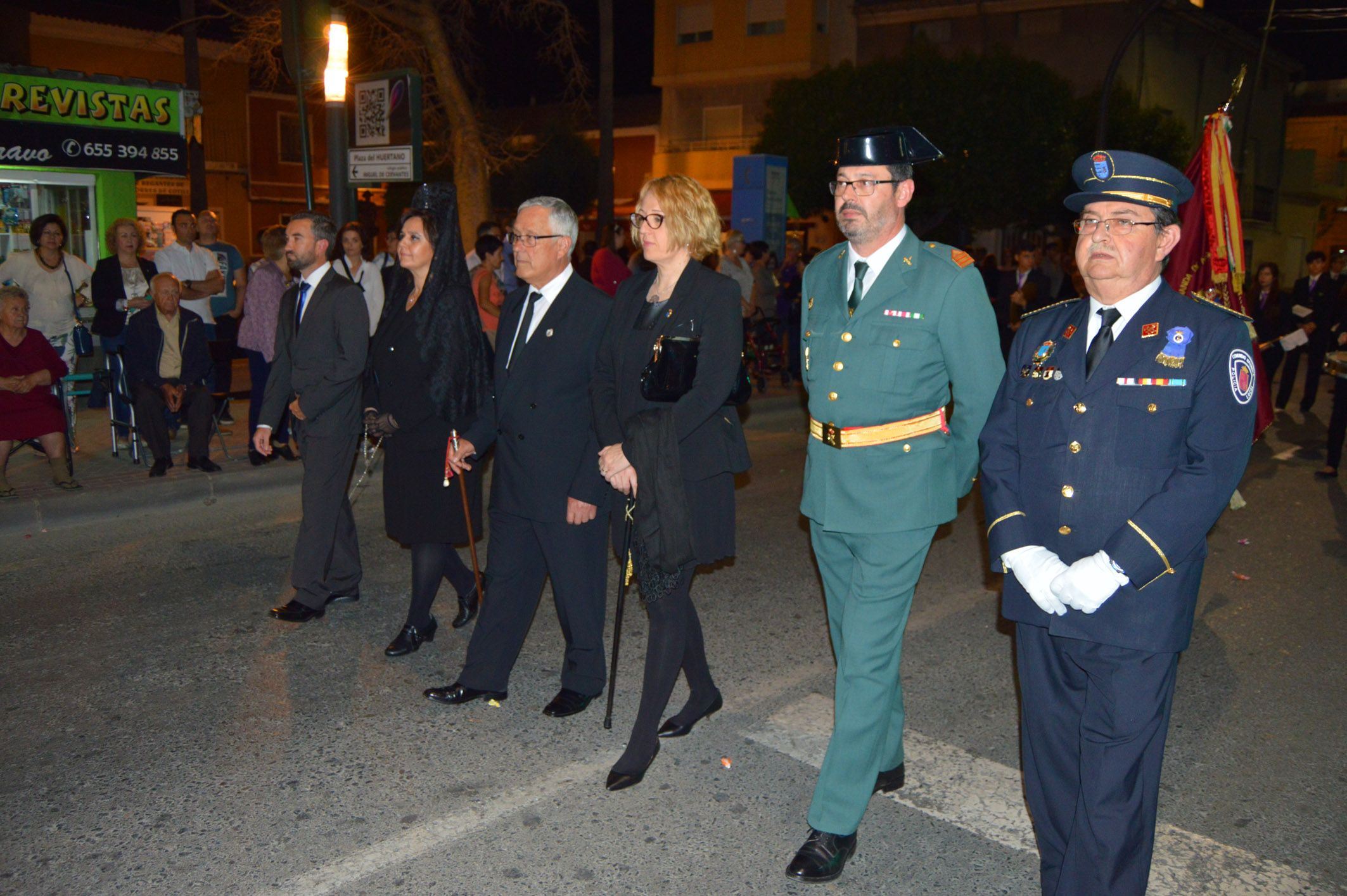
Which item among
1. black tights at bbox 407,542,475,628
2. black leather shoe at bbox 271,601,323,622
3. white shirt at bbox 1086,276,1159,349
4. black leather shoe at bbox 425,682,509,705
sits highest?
white shirt at bbox 1086,276,1159,349

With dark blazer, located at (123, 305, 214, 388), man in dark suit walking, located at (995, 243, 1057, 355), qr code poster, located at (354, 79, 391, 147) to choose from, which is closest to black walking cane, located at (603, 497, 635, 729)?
dark blazer, located at (123, 305, 214, 388)

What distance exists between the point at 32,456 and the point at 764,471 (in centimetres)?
640

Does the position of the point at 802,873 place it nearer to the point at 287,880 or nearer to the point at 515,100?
the point at 287,880

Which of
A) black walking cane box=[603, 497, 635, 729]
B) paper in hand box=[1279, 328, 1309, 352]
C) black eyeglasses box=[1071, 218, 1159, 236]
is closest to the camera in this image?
black eyeglasses box=[1071, 218, 1159, 236]

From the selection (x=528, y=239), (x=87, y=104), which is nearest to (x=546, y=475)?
(x=528, y=239)

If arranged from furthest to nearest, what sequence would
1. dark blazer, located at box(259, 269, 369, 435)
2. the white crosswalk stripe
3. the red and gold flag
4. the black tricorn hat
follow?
the red and gold flag, dark blazer, located at box(259, 269, 369, 435), the white crosswalk stripe, the black tricorn hat

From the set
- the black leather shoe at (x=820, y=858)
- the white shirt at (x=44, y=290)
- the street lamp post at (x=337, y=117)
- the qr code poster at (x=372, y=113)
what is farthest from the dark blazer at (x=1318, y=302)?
the white shirt at (x=44, y=290)

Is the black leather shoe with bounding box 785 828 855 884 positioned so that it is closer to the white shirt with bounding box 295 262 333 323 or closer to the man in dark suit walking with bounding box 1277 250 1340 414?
the white shirt with bounding box 295 262 333 323

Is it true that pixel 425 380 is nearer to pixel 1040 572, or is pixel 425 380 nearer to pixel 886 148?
pixel 886 148

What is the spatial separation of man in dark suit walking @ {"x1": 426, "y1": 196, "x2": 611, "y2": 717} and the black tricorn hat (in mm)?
1374

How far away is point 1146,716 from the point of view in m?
2.69

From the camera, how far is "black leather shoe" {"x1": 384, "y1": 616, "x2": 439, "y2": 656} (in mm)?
5160

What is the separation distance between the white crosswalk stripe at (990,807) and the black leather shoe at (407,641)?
1.75 m

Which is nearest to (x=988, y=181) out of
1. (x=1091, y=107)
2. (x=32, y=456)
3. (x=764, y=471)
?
(x=1091, y=107)
